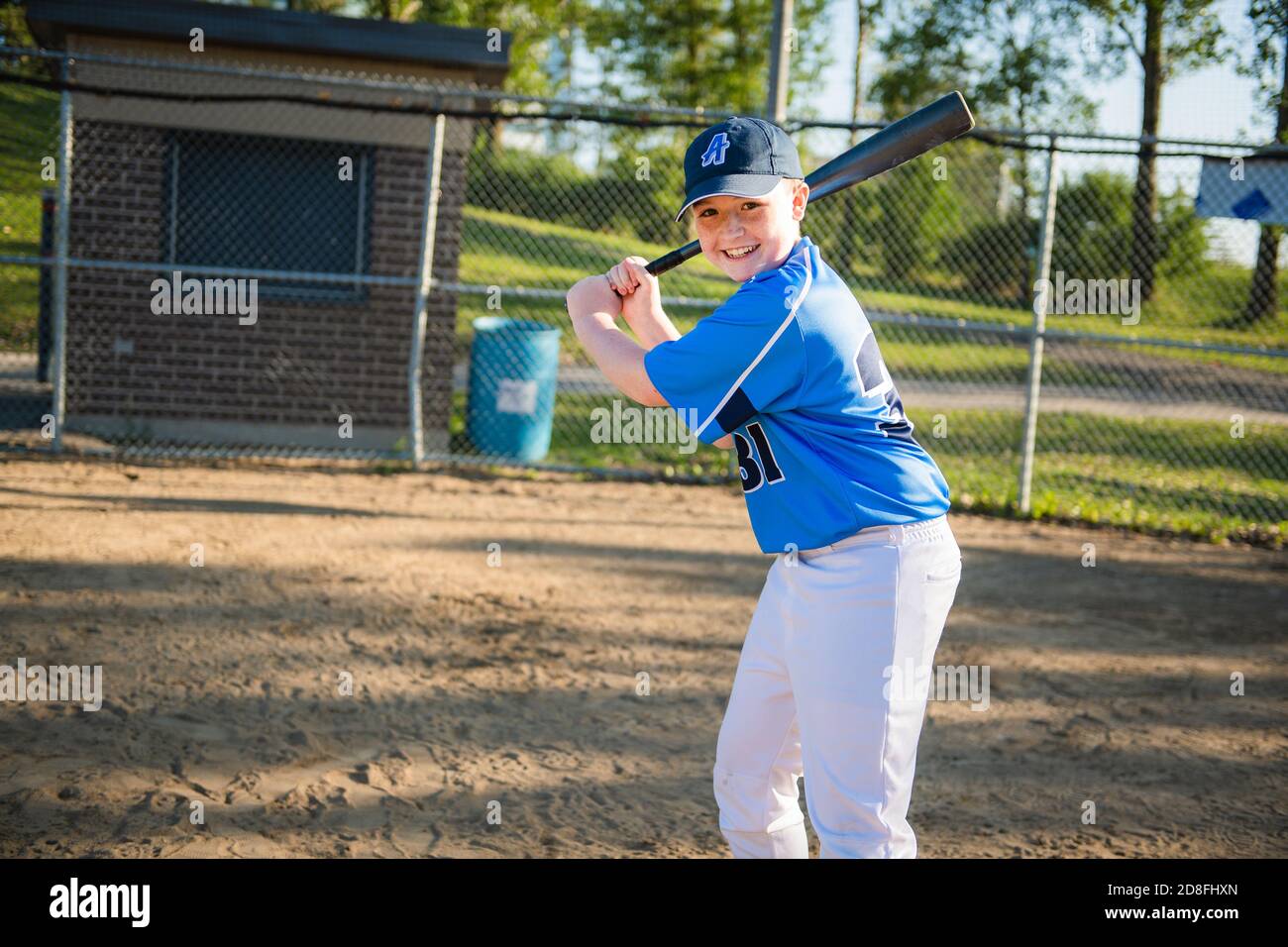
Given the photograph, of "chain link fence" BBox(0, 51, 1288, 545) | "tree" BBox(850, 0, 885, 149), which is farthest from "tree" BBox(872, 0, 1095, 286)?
"chain link fence" BBox(0, 51, 1288, 545)

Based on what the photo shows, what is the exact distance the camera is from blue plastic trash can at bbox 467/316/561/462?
9.48 meters

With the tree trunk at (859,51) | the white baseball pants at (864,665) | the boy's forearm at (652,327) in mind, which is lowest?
the white baseball pants at (864,665)

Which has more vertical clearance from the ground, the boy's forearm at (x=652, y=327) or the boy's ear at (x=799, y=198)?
the boy's ear at (x=799, y=198)

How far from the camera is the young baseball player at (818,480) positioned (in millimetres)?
Answer: 2641

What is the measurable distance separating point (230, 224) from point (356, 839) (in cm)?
699

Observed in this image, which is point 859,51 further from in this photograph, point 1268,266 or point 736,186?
point 736,186

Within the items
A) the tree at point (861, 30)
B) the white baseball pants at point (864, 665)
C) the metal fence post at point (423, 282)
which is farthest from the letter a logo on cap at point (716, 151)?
the tree at point (861, 30)

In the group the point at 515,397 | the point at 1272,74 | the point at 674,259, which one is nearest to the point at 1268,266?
the point at 1272,74

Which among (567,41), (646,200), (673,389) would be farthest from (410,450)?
(567,41)

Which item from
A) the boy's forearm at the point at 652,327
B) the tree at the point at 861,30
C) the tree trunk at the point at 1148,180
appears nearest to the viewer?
the boy's forearm at the point at 652,327

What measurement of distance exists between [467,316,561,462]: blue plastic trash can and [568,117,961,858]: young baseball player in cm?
669

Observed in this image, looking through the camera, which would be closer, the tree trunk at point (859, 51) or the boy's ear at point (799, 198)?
the boy's ear at point (799, 198)

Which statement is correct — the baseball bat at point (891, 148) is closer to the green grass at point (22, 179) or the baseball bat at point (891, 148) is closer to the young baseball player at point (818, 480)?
the young baseball player at point (818, 480)

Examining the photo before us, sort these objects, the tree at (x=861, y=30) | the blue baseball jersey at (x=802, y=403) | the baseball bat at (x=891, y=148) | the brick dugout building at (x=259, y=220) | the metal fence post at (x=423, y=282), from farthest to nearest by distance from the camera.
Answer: the tree at (x=861, y=30) < the brick dugout building at (x=259, y=220) < the metal fence post at (x=423, y=282) < the baseball bat at (x=891, y=148) < the blue baseball jersey at (x=802, y=403)
